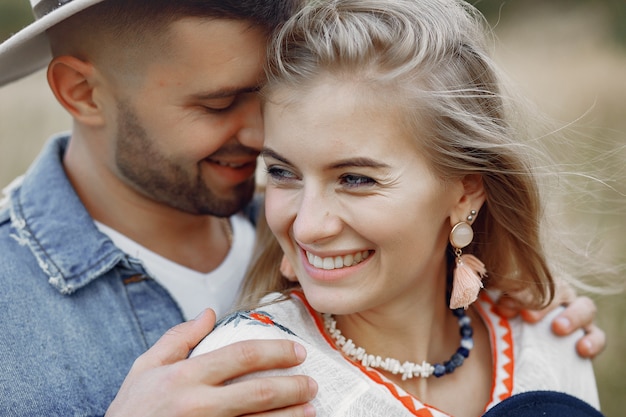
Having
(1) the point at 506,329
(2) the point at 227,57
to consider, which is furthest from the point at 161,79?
(1) the point at 506,329

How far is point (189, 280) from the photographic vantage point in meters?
2.76

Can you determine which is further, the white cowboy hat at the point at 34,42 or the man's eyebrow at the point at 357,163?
the white cowboy hat at the point at 34,42

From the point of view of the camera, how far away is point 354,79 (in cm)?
195

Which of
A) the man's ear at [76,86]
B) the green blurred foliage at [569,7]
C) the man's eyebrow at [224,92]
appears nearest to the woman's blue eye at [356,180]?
the man's eyebrow at [224,92]

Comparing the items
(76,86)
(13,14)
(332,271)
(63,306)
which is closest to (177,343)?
(332,271)

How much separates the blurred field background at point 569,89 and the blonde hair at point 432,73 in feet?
6.28

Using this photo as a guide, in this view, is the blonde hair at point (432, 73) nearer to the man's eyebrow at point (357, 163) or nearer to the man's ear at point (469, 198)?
the man's ear at point (469, 198)

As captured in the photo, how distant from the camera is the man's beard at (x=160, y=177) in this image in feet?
8.66

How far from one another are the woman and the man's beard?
485mm

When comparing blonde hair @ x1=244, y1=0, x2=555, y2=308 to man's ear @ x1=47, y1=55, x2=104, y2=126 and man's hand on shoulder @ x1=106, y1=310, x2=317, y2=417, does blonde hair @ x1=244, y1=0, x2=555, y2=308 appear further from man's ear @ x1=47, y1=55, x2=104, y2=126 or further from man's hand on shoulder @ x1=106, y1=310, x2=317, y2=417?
man's ear @ x1=47, y1=55, x2=104, y2=126

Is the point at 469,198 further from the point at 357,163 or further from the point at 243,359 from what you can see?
the point at 243,359

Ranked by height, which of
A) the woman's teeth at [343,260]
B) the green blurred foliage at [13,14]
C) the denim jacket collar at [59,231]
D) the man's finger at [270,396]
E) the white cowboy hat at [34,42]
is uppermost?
the white cowboy hat at [34,42]

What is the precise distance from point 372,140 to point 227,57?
723 mm

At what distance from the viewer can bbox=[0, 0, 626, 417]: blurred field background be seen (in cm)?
428
